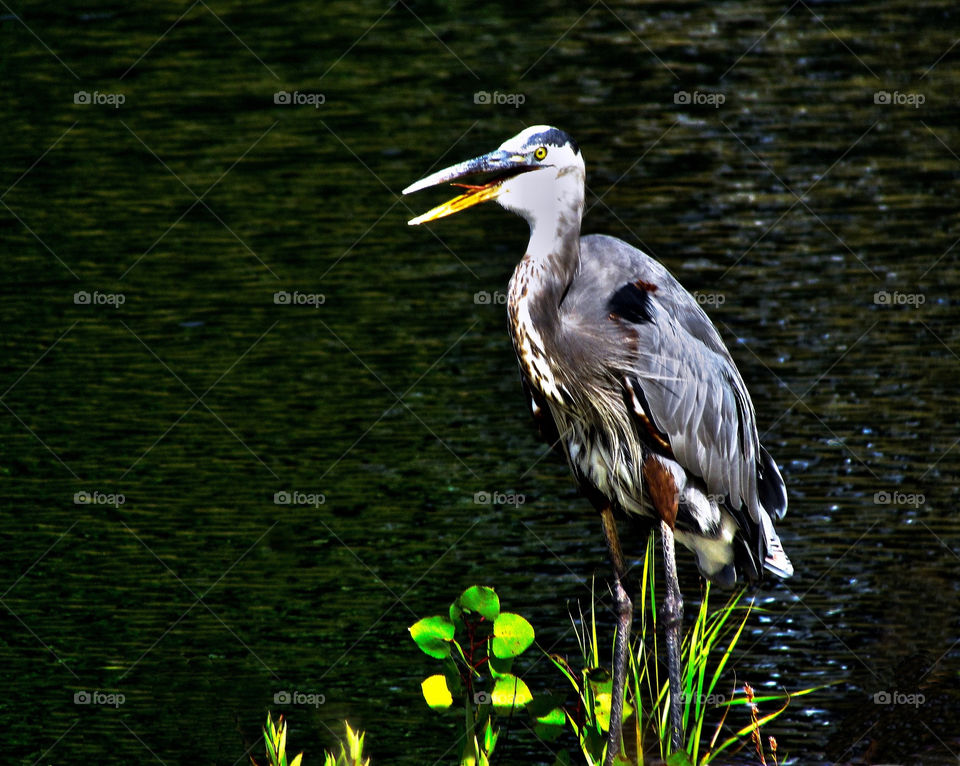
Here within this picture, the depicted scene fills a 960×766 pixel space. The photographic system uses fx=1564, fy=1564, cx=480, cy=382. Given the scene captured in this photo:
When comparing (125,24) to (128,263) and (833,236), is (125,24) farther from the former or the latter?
(833,236)

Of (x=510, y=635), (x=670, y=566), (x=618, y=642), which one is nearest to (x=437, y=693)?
(x=510, y=635)

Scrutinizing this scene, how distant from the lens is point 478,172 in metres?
5.41

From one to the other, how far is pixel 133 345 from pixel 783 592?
5.26m

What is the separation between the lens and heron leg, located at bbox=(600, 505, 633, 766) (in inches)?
221

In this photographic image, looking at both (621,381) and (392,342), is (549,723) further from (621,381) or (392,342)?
(392,342)

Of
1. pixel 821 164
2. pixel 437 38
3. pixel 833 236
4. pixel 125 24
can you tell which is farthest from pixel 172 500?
pixel 125 24

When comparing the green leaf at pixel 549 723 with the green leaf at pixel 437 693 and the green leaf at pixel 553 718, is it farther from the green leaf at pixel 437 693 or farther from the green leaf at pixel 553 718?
the green leaf at pixel 437 693

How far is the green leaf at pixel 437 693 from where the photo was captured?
5523 millimetres

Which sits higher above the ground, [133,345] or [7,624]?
[133,345]

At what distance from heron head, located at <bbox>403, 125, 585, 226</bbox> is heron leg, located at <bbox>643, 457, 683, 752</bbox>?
110 cm

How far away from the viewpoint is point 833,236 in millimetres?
11977

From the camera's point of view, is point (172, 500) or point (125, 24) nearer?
point (172, 500)

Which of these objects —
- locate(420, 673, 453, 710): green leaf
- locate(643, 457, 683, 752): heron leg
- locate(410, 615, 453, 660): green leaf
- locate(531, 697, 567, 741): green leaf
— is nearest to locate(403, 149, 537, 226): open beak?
locate(643, 457, 683, 752): heron leg

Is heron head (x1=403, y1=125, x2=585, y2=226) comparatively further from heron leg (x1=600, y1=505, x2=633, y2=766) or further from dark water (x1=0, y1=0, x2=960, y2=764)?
dark water (x1=0, y1=0, x2=960, y2=764)
